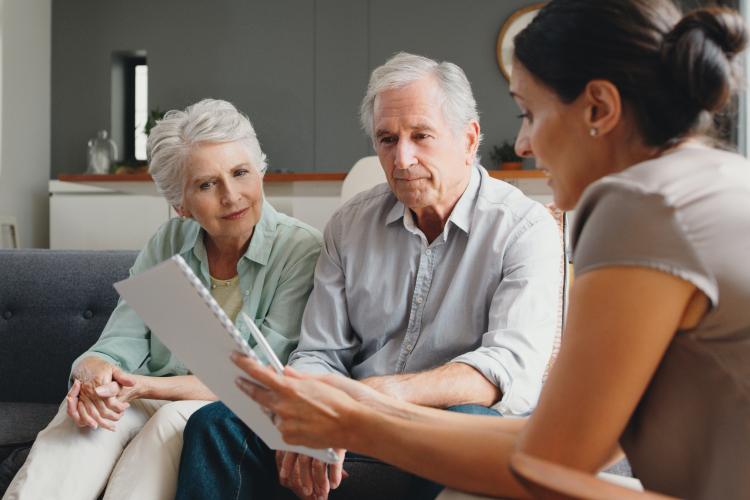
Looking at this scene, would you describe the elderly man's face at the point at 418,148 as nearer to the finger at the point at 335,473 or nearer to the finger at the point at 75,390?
the finger at the point at 335,473

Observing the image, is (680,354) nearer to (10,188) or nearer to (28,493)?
(28,493)

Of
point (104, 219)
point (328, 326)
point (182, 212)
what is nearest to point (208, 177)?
point (182, 212)

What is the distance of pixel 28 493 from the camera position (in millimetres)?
1240

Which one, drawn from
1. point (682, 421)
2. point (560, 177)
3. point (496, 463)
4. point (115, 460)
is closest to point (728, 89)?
point (560, 177)

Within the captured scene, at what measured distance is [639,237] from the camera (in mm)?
584

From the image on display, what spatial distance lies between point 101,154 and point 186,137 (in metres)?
3.87

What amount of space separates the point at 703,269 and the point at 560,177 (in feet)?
0.81

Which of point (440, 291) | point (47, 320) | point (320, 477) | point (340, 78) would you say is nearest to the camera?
point (320, 477)

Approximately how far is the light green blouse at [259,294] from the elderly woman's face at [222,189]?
62 mm

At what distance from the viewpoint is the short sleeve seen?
1.89ft

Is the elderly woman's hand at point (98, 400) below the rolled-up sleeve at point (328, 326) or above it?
below

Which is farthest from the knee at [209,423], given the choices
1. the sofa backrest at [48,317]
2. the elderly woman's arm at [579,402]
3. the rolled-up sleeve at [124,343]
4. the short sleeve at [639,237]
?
the short sleeve at [639,237]

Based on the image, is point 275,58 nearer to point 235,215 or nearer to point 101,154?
point 101,154

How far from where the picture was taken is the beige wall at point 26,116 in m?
4.68
